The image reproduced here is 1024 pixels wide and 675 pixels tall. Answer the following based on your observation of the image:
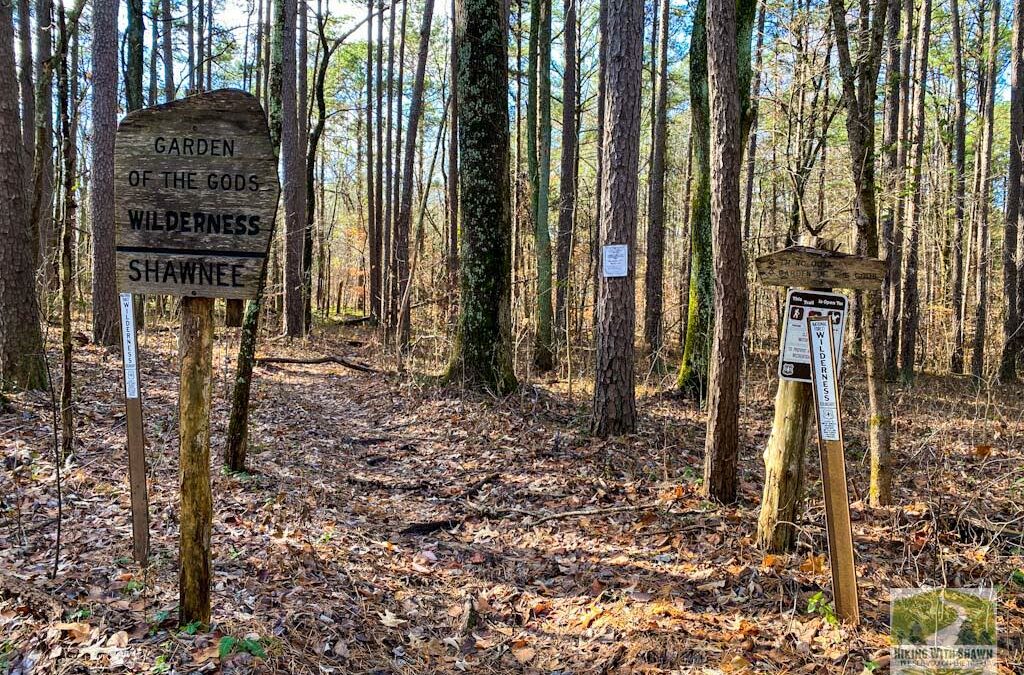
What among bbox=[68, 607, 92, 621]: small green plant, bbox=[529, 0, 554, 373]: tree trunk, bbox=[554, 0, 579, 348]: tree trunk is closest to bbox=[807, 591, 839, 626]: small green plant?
bbox=[68, 607, 92, 621]: small green plant

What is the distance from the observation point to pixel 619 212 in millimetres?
7004

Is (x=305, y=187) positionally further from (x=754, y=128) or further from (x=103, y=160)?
(x=754, y=128)

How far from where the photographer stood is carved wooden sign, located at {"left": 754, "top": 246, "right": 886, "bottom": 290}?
385 cm

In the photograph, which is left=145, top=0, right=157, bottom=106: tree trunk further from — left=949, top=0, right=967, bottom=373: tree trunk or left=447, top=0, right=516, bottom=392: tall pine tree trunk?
left=949, top=0, right=967, bottom=373: tree trunk

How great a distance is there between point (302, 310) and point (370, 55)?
8.44 m

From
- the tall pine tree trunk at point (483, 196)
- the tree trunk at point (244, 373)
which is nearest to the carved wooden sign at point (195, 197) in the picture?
the tree trunk at point (244, 373)

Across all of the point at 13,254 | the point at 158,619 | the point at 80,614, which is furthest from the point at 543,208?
the point at 80,614

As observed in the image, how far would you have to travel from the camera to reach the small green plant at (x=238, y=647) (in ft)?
9.96

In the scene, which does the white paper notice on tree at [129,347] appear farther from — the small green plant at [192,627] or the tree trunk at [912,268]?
the tree trunk at [912,268]

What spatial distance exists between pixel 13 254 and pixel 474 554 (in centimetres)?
615

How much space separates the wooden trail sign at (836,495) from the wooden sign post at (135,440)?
12.4 ft

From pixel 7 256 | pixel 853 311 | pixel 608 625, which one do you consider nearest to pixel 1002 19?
pixel 853 311

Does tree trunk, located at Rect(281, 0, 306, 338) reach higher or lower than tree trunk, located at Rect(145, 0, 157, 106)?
lower

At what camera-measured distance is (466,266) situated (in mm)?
8953
